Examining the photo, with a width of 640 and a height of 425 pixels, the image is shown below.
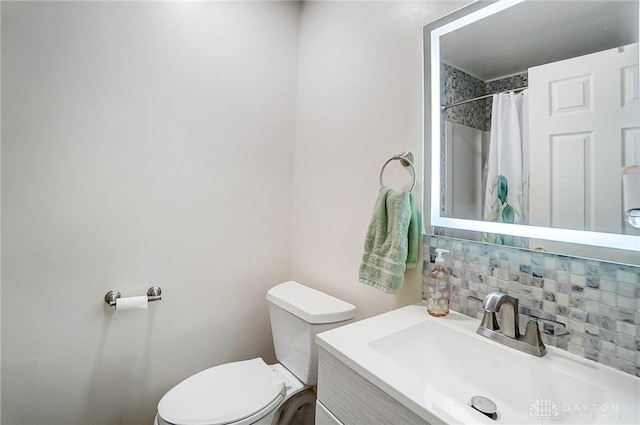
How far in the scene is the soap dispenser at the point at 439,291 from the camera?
97cm

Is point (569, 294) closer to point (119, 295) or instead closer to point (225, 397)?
point (225, 397)

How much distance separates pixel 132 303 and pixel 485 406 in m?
1.30

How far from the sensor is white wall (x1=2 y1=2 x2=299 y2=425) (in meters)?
1.13

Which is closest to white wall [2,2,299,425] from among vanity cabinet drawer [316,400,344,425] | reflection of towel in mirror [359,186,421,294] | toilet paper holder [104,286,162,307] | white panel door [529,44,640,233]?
toilet paper holder [104,286,162,307]

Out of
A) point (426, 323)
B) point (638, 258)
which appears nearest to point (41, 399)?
point (426, 323)

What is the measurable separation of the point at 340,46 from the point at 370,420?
1.51 m

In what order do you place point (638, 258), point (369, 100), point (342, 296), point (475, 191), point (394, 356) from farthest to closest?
point (342, 296), point (369, 100), point (475, 191), point (394, 356), point (638, 258)

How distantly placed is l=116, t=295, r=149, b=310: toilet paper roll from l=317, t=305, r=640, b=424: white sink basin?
870 mm

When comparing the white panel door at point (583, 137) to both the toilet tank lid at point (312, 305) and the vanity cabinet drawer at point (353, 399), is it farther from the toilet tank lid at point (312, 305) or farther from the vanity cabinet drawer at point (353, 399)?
the toilet tank lid at point (312, 305)

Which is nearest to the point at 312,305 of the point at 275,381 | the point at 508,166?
the point at 275,381

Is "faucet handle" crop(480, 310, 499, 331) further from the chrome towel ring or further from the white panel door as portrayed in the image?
the chrome towel ring

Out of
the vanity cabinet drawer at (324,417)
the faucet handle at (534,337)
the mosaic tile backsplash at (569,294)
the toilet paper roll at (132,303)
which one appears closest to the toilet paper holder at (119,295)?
the toilet paper roll at (132,303)

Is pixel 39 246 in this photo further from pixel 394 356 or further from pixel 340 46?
pixel 340 46

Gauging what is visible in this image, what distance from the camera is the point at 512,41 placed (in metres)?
0.91
